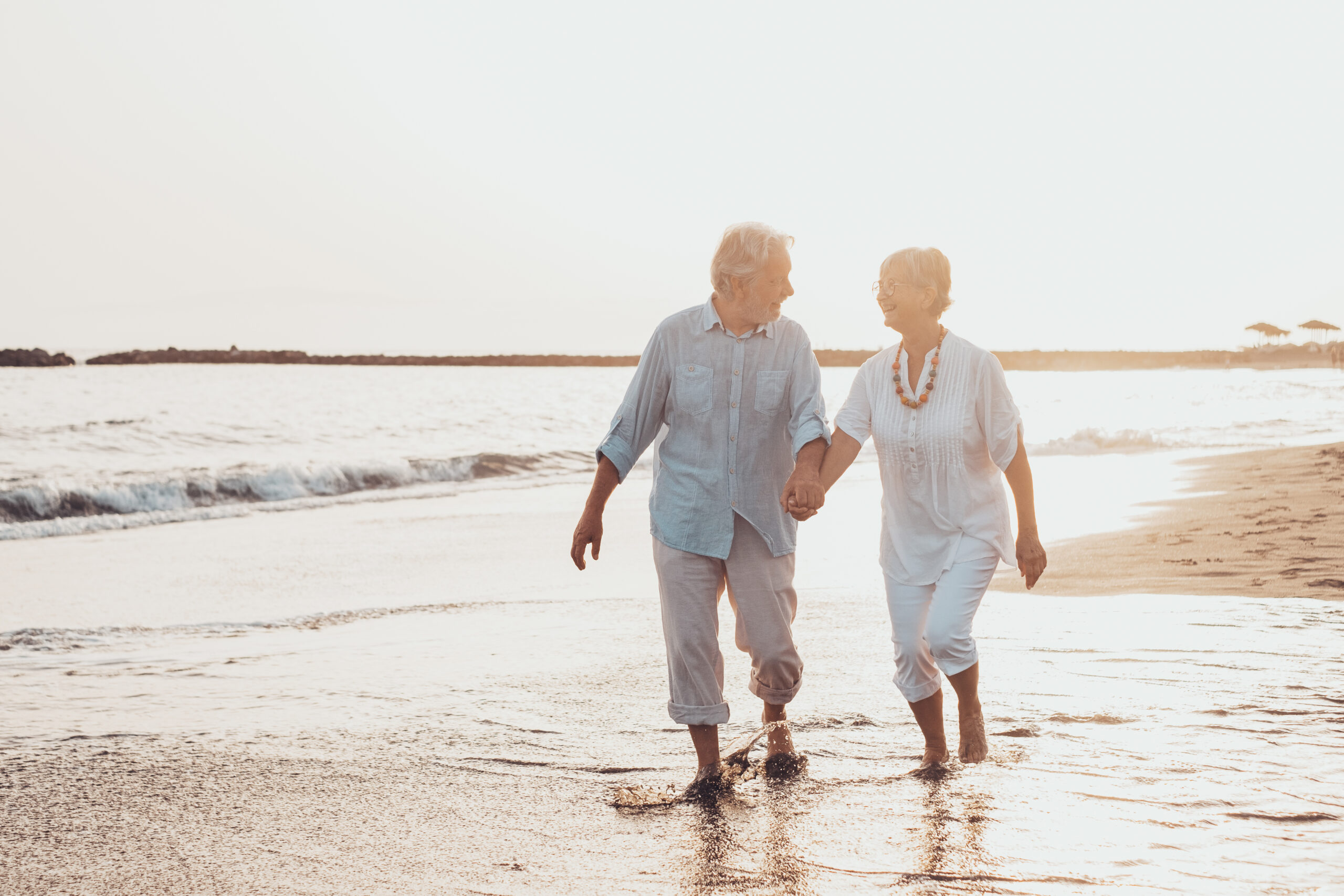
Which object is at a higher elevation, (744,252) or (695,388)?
(744,252)

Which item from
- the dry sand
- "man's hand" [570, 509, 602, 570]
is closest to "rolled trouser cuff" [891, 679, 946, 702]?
"man's hand" [570, 509, 602, 570]

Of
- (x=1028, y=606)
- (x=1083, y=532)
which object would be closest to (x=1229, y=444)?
(x=1083, y=532)

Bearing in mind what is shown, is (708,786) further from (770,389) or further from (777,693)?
(770,389)

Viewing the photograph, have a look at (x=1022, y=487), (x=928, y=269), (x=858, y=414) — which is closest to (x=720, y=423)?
(x=858, y=414)

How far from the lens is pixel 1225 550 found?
8000mm

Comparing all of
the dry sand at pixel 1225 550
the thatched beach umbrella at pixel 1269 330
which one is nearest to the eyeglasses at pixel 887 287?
the dry sand at pixel 1225 550

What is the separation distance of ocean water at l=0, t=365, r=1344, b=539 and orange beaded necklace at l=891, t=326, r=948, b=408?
11.1 metres

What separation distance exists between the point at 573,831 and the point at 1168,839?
1666 mm

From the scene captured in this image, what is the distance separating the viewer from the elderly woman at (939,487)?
142 inches

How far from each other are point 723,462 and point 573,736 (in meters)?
1.33

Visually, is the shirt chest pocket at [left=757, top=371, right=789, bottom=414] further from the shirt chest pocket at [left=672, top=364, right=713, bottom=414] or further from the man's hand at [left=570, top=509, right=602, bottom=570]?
the man's hand at [left=570, top=509, right=602, bottom=570]

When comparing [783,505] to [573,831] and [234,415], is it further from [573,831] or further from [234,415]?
[234,415]

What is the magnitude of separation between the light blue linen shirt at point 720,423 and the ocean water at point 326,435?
10.6m

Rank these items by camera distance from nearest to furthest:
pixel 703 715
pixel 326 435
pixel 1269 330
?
pixel 703 715 → pixel 326 435 → pixel 1269 330
